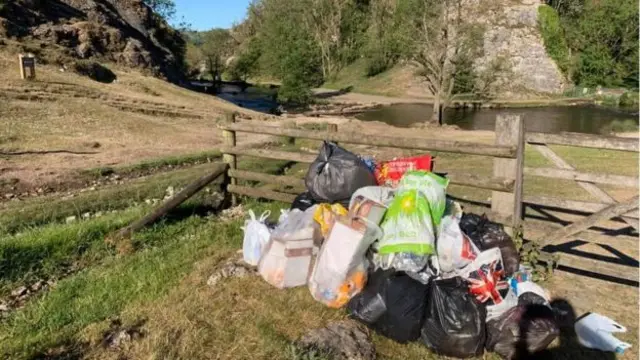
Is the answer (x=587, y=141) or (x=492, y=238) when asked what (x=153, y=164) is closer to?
(x=492, y=238)

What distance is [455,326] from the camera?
3.14 m

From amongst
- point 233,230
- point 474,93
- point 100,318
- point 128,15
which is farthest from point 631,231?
point 128,15

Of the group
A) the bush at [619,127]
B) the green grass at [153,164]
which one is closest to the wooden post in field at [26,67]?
the green grass at [153,164]

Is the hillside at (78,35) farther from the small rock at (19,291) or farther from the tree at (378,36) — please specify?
the tree at (378,36)

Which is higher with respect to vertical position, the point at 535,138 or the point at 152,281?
the point at 535,138

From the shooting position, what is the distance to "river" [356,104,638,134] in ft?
88.2

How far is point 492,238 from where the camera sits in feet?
13.2

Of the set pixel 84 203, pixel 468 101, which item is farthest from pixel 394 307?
pixel 468 101

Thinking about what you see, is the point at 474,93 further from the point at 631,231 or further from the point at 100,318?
the point at 100,318

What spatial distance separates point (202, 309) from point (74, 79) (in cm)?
2092

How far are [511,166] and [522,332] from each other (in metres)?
1.68

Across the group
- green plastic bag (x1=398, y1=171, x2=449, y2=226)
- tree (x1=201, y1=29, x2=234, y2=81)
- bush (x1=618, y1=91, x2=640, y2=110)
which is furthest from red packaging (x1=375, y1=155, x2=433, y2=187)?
tree (x1=201, y1=29, x2=234, y2=81)

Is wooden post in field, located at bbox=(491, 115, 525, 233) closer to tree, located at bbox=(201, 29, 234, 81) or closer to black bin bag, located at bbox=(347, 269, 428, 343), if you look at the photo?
black bin bag, located at bbox=(347, 269, 428, 343)

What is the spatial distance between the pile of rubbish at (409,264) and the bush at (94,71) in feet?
72.5
